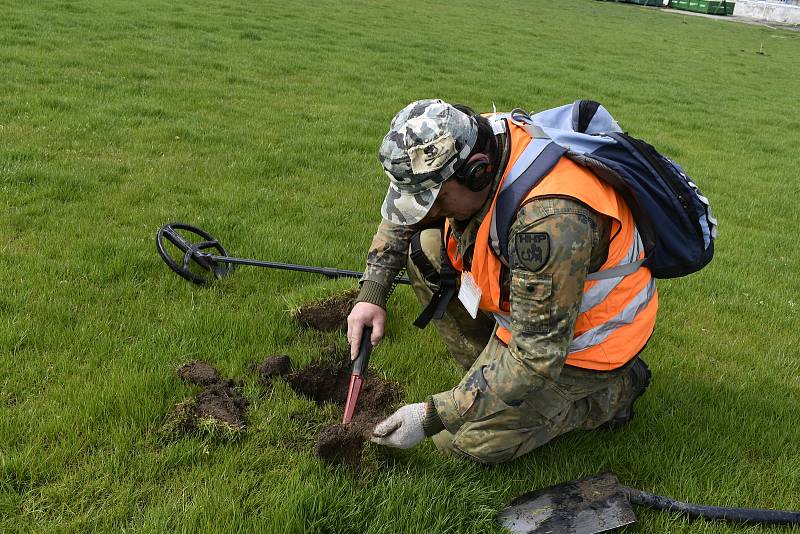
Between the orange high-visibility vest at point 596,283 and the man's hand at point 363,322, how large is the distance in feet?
1.90

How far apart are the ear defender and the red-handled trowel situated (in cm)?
108

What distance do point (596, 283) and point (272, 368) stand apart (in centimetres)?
192

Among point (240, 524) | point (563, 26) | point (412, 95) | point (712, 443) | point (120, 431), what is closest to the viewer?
point (240, 524)

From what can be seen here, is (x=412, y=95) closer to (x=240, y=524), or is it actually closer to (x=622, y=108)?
(x=622, y=108)

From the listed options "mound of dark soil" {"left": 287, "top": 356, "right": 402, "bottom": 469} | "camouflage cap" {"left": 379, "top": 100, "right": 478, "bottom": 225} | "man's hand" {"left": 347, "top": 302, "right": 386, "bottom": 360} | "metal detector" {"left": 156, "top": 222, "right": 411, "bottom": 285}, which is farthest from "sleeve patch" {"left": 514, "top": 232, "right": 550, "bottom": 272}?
"metal detector" {"left": 156, "top": 222, "right": 411, "bottom": 285}

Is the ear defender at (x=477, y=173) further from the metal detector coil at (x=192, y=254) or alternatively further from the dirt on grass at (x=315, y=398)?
the metal detector coil at (x=192, y=254)

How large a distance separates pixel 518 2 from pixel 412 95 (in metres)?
31.5

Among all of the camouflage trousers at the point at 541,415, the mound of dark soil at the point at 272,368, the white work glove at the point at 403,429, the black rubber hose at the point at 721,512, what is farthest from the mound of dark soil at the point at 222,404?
the black rubber hose at the point at 721,512

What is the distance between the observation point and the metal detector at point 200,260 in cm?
466

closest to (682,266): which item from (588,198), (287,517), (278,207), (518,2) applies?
(588,198)

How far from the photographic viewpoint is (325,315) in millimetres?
4309

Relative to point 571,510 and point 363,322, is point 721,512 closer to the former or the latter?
point 571,510

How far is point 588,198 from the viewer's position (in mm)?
2482

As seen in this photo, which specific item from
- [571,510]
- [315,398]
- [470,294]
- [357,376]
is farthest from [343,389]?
[571,510]
